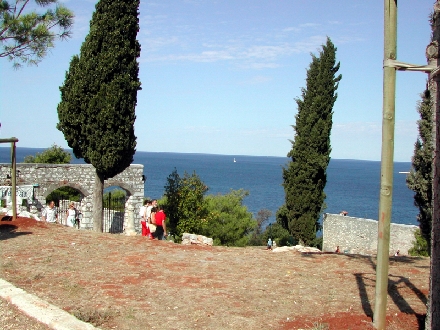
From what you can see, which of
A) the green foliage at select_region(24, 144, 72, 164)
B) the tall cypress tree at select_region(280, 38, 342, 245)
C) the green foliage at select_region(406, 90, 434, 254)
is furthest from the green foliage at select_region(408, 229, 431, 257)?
the green foliage at select_region(24, 144, 72, 164)

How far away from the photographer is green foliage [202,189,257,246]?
25.9 meters

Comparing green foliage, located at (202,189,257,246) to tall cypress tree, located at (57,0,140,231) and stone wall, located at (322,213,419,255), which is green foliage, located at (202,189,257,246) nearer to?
stone wall, located at (322,213,419,255)

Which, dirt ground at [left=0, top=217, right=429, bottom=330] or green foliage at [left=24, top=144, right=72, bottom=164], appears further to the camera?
green foliage at [left=24, top=144, right=72, bottom=164]

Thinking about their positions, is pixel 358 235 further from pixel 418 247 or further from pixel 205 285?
pixel 205 285

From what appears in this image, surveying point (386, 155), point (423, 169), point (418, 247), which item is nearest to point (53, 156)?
point (418, 247)

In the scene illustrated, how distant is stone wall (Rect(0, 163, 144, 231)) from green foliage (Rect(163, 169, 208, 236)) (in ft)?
9.70

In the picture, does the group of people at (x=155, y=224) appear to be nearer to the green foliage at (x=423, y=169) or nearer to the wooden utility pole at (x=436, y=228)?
the green foliage at (x=423, y=169)

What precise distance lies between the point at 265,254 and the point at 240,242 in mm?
17969

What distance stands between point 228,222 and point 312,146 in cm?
686

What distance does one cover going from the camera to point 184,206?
58.3 feet

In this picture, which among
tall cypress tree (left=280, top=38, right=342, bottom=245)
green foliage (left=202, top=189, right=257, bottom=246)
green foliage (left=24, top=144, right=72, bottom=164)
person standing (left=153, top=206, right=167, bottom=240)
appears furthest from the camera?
green foliage (left=24, top=144, right=72, bottom=164)

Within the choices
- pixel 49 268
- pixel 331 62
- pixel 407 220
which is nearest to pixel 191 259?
pixel 49 268

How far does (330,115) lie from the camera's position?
2381cm

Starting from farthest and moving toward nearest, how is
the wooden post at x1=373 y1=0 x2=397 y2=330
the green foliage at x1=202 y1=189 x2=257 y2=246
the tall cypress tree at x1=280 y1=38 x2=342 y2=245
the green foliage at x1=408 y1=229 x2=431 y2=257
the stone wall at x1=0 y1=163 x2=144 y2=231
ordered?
the green foliage at x1=202 y1=189 x2=257 y2=246 → the tall cypress tree at x1=280 y1=38 x2=342 y2=245 → the green foliage at x1=408 y1=229 x2=431 y2=257 → the stone wall at x1=0 y1=163 x2=144 y2=231 → the wooden post at x1=373 y1=0 x2=397 y2=330
